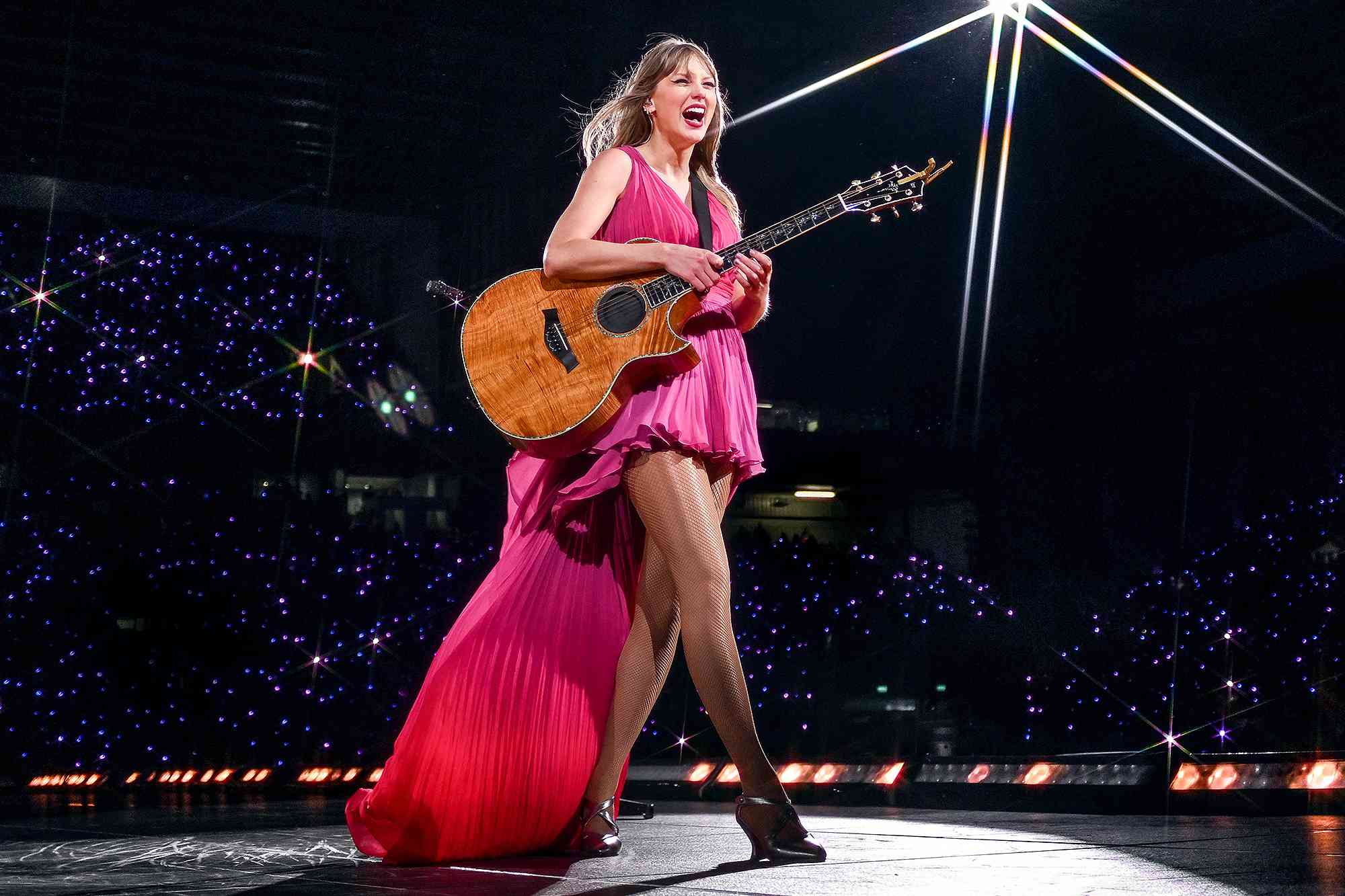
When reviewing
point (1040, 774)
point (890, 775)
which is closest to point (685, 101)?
point (1040, 774)

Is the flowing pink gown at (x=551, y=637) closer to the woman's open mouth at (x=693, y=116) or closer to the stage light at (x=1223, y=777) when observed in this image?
the woman's open mouth at (x=693, y=116)

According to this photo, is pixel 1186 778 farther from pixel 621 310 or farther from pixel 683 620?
pixel 621 310

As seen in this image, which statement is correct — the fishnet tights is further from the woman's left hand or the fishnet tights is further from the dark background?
the dark background

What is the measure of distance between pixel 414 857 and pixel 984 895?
82 cm

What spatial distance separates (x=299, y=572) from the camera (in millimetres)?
5457

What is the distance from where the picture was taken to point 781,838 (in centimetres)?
164

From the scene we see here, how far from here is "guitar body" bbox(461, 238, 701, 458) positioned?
176cm

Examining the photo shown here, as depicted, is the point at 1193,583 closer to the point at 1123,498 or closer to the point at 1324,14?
the point at 1123,498

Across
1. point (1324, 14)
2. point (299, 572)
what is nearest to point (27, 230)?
point (299, 572)

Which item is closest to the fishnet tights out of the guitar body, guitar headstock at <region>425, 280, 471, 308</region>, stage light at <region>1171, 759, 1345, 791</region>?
the guitar body

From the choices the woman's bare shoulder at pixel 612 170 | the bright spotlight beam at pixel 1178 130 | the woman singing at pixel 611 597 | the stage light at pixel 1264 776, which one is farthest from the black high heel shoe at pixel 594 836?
the bright spotlight beam at pixel 1178 130

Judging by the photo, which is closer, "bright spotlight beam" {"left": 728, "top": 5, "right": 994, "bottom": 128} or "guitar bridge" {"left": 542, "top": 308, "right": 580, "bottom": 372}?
"guitar bridge" {"left": 542, "top": 308, "right": 580, "bottom": 372}

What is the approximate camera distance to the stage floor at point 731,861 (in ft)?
4.50

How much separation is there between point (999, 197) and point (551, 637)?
4636mm
